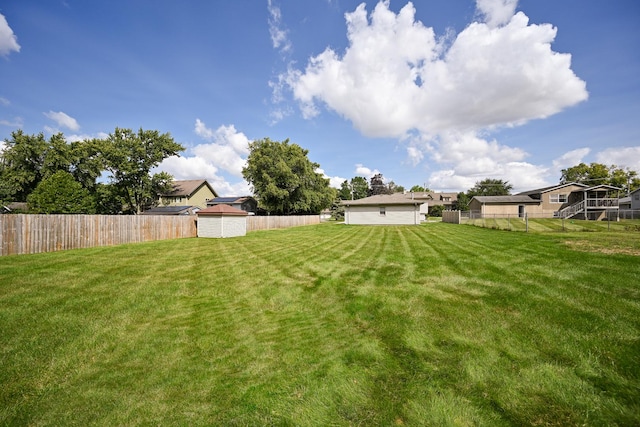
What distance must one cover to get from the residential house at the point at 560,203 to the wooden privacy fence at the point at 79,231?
108ft

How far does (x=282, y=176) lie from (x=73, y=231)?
26852 millimetres

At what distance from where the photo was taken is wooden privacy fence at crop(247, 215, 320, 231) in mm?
25156

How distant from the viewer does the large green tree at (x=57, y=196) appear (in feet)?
83.4

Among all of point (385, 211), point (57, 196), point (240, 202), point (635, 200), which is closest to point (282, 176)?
point (240, 202)

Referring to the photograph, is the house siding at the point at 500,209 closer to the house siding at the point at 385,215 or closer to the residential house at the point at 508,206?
the residential house at the point at 508,206

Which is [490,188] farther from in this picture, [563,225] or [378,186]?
[563,225]

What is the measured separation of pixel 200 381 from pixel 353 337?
7.16ft

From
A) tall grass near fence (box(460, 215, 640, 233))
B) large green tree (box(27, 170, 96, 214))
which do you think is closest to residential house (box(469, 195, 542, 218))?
tall grass near fence (box(460, 215, 640, 233))

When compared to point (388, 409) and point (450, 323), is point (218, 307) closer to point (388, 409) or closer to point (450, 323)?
point (388, 409)

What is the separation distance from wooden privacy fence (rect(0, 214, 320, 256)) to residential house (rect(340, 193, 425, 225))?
17.7m

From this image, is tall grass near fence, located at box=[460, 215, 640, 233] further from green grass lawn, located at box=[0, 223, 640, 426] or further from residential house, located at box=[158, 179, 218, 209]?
residential house, located at box=[158, 179, 218, 209]

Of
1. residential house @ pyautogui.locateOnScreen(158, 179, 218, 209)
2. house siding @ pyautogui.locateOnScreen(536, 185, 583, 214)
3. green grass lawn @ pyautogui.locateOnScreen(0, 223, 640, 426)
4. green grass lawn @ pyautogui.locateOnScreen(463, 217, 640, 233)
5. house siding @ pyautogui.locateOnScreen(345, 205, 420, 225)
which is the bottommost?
green grass lawn @ pyautogui.locateOnScreen(0, 223, 640, 426)

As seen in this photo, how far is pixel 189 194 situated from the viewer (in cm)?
4334

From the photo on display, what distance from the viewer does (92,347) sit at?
382 centimetres
